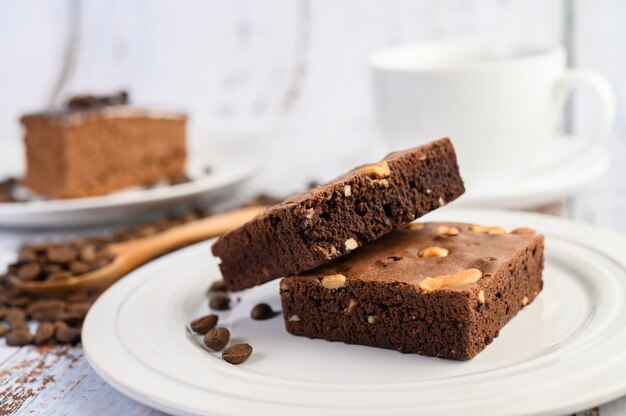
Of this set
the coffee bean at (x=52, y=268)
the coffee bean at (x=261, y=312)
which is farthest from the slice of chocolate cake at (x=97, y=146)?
the coffee bean at (x=261, y=312)

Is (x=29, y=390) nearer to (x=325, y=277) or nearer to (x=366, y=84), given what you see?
(x=325, y=277)

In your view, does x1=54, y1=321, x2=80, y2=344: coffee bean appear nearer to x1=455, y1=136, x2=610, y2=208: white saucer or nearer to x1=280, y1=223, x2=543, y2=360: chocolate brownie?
x1=280, y1=223, x2=543, y2=360: chocolate brownie

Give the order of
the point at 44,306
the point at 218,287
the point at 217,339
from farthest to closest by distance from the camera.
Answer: the point at 44,306, the point at 218,287, the point at 217,339

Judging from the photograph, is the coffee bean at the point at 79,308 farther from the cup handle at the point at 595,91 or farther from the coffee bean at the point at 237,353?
the cup handle at the point at 595,91

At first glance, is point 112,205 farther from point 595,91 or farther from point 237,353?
point 595,91

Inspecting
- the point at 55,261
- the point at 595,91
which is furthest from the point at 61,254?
the point at 595,91

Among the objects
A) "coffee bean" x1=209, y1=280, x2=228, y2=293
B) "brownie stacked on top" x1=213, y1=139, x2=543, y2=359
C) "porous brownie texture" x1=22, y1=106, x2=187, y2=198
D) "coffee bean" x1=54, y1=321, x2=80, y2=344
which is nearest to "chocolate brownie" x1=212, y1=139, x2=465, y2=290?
"brownie stacked on top" x1=213, y1=139, x2=543, y2=359

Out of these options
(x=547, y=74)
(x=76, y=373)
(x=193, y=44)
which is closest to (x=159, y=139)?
(x=193, y=44)
